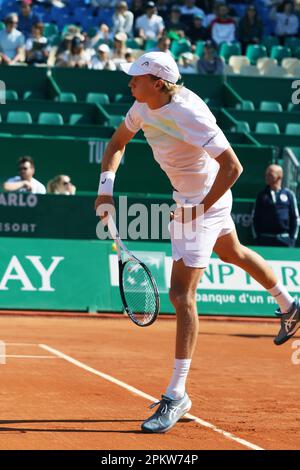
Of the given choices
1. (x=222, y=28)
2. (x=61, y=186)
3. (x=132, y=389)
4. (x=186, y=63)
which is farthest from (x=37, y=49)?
(x=132, y=389)

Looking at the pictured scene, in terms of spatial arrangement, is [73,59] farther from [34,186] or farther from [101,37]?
[34,186]

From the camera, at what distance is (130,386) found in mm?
8086

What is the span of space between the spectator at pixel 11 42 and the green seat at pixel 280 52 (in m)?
5.39

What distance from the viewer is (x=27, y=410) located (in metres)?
6.93

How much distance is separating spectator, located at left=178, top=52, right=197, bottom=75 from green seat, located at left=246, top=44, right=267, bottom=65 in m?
2.06

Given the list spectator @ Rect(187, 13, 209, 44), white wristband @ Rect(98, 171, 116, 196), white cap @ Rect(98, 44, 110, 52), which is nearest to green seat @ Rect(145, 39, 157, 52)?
white cap @ Rect(98, 44, 110, 52)

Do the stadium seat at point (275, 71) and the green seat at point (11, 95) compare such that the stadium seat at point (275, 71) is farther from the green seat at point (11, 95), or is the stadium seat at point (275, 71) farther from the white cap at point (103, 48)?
the green seat at point (11, 95)

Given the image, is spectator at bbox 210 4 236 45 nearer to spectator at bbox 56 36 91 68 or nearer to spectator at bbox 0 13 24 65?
spectator at bbox 56 36 91 68

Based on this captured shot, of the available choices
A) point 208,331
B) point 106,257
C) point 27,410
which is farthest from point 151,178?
point 27,410

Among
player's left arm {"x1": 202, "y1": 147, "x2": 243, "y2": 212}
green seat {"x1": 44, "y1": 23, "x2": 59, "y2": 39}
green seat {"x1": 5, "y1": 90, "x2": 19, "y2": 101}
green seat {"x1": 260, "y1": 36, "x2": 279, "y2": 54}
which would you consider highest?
player's left arm {"x1": 202, "y1": 147, "x2": 243, "y2": 212}

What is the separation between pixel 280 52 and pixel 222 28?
1286mm

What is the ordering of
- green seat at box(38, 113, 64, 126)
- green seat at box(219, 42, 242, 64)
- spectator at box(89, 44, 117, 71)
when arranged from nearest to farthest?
1. green seat at box(38, 113, 64, 126)
2. spectator at box(89, 44, 117, 71)
3. green seat at box(219, 42, 242, 64)

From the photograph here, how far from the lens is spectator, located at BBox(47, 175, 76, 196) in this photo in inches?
611
